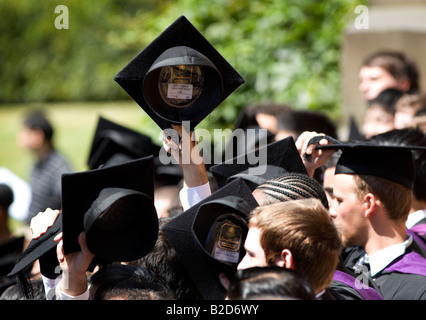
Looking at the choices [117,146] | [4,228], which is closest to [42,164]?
[4,228]

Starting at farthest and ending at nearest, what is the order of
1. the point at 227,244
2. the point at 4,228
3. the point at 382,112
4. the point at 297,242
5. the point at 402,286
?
1. the point at 4,228
2. the point at 382,112
3. the point at 402,286
4. the point at 227,244
5. the point at 297,242

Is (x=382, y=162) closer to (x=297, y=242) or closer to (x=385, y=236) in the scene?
(x=385, y=236)

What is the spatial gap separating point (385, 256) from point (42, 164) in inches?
187

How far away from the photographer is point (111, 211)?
204cm

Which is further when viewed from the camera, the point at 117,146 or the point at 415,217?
the point at 117,146

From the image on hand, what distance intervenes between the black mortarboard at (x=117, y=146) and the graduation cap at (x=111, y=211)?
1.82 meters

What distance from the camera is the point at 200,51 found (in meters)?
2.36

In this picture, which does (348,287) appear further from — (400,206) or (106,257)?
(106,257)

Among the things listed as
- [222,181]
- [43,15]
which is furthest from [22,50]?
[222,181]

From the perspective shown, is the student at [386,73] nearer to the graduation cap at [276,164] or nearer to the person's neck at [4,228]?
the graduation cap at [276,164]

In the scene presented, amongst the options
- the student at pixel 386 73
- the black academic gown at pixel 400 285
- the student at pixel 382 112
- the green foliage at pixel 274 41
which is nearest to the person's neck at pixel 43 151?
the green foliage at pixel 274 41

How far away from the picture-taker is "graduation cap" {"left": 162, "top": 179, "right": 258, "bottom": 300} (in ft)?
7.10

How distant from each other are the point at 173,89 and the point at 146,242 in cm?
59

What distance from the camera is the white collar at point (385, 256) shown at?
2.71 m
